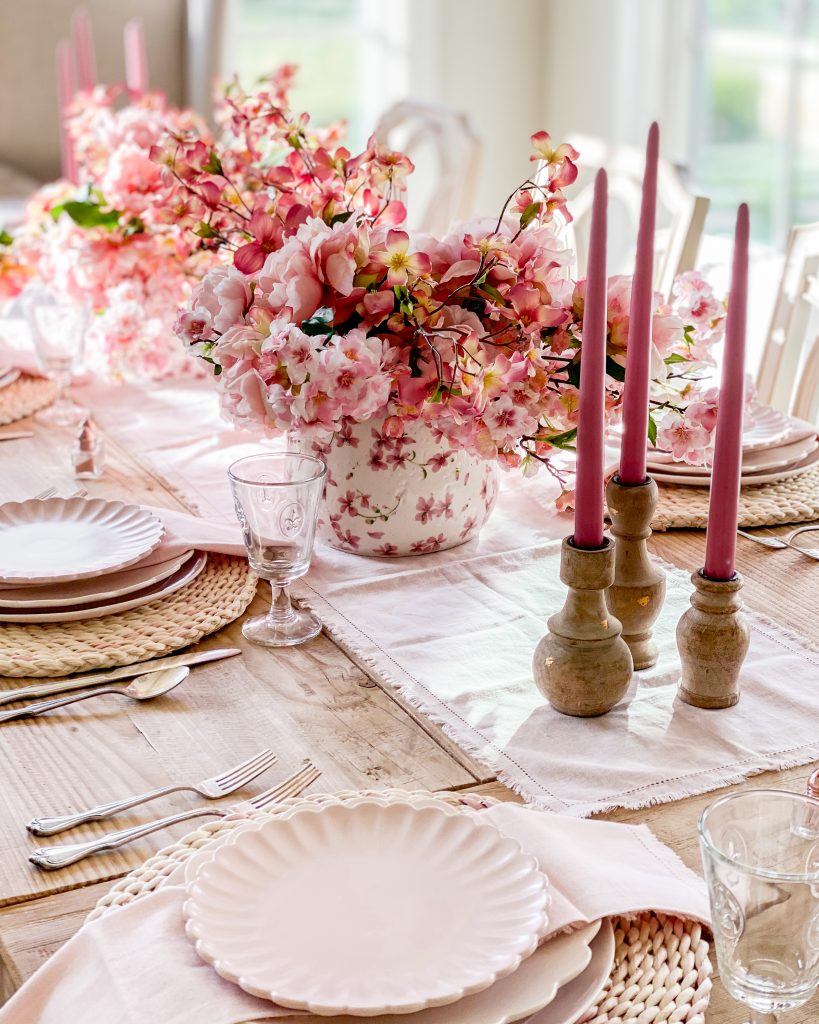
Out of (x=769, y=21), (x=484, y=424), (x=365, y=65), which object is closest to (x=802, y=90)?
(x=769, y=21)

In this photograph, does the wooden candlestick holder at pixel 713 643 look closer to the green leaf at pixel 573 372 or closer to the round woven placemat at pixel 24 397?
the green leaf at pixel 573 372

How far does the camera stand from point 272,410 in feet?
3.52

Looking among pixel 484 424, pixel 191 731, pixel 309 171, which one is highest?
pixel 309 171

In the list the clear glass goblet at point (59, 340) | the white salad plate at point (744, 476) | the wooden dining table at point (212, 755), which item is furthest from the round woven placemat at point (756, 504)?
the clear glass goblet at point (59, 340)

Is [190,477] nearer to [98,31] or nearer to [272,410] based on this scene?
[272,410]

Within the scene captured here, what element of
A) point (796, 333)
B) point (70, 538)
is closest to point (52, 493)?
point (70, 538)

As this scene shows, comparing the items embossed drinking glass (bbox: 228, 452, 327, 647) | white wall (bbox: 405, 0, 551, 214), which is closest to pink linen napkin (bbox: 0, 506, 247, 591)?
embossed drinking glass (bbox: 228, 452, 327, 647)

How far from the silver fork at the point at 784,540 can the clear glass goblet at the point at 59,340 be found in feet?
2.81

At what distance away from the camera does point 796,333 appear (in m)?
1.91

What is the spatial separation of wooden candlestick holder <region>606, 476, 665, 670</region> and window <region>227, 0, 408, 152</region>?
3508mm

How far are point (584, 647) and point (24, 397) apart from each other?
110 centimetres

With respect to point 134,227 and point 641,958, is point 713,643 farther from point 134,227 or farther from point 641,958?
point 134,227

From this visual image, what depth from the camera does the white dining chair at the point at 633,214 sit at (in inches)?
79.7

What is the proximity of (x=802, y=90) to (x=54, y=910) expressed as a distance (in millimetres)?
3048
